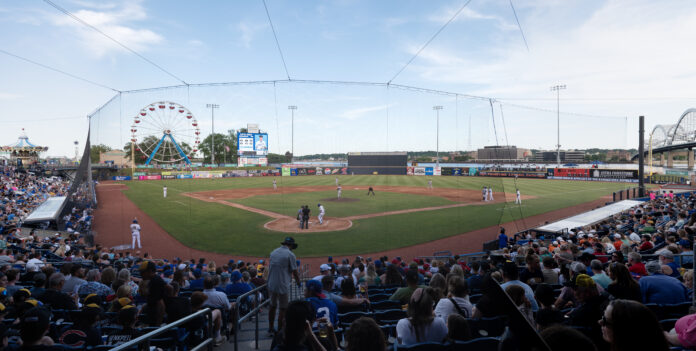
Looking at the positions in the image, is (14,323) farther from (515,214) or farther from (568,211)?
(568,211)

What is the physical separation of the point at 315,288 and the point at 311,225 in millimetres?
16399

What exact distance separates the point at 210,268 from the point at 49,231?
44.3ft

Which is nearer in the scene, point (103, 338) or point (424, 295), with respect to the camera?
point (424, 295)

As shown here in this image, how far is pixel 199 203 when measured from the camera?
97.9 feet

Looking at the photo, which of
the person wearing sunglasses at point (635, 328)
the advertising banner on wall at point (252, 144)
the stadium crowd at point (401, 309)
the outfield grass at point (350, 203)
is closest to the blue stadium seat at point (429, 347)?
the stadium crowd at point (401, 309)

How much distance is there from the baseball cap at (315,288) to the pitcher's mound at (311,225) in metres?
14.8

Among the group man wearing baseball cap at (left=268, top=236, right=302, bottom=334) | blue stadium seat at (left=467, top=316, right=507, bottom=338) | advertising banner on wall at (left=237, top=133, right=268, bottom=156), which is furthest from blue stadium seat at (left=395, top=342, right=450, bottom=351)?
advertising banner on wall at (left=237, top=133, right=268, bottom=156)

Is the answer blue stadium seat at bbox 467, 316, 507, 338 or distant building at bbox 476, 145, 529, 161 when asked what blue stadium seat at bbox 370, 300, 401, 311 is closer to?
blue stadium seat at bbox 467, 316, 507, 338

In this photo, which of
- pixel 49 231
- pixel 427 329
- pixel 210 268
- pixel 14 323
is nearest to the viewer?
pixel 427 329

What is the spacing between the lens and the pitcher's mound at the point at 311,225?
19.7 m

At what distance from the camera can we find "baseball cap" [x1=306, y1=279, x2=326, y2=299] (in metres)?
4.59

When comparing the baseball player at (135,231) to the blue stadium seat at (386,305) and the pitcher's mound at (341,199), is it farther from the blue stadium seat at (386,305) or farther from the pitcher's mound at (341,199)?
the pitcher's mound at (341,199)

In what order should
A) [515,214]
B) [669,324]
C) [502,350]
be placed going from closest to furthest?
[502,350]
[669,324]
[515,214]

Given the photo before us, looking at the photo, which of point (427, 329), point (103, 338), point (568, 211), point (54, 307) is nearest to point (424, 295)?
point (427, 329)
